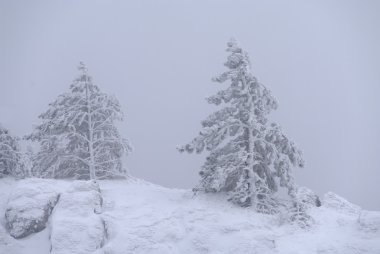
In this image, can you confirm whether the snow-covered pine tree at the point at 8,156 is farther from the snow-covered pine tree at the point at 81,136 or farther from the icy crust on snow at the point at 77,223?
the icy crust on snow at the point at 77,223

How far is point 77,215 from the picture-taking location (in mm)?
22188

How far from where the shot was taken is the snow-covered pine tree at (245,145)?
25.0 m

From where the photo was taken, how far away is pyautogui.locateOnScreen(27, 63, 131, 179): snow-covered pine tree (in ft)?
100

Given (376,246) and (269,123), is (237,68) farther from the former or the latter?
(376,246)

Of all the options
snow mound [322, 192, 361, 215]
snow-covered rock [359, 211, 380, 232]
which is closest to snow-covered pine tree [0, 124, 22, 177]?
snow mound [322, 192, 361, 215]

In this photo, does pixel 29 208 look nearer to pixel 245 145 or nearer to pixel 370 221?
pixel 245 145

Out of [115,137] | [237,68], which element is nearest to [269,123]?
[237,68]

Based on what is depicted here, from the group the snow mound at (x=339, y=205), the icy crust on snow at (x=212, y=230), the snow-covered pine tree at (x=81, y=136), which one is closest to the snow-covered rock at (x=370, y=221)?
the icy crust on snow at (x=212, y=230)

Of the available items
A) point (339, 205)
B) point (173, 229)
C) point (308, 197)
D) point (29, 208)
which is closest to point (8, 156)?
point (29, 208)

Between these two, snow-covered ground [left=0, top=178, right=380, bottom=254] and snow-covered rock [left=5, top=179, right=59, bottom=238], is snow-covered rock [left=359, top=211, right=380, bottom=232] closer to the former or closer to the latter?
snow-covered ground [left=0, top=178, right=380, bottom=254]

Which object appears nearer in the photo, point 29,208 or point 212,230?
point 212,230

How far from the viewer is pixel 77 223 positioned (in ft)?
70.2

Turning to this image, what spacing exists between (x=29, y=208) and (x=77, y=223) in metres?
2.86

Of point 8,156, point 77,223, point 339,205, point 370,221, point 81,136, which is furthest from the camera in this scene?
point 81,136
